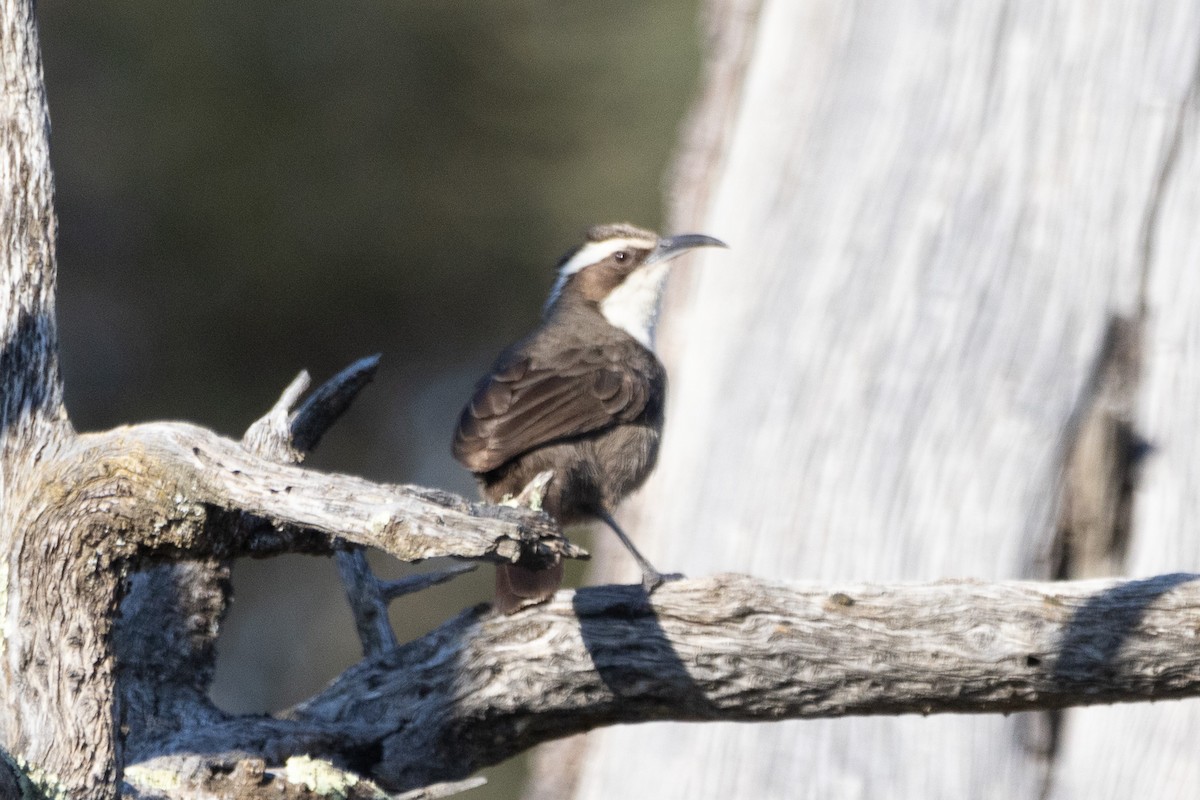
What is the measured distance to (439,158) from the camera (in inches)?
335

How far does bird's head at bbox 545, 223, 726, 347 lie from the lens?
5.46 meters

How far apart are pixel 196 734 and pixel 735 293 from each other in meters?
3.07

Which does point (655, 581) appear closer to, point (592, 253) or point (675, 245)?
point (675, 245)

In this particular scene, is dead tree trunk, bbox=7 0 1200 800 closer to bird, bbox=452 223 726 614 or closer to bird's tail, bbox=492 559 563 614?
bird's tail, bbox=492 559 563 614

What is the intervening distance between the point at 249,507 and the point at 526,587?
3.68ft

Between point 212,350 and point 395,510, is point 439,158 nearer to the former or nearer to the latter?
point 212,350

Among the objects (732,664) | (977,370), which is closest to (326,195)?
(977,370)

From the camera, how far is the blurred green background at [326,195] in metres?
7.91

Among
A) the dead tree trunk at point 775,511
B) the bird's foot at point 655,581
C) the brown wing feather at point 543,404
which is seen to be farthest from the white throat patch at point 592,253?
the bird's foot at point 655,581

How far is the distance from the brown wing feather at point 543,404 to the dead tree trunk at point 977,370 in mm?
856

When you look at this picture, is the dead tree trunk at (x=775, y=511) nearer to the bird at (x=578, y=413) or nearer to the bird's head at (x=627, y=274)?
the bird's head at (x=627, y=274)

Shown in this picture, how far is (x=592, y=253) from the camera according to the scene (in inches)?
218

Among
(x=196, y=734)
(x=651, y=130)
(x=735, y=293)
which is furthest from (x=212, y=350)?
(x=196, y=734)

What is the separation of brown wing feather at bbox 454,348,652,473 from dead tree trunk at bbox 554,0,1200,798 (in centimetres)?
86
